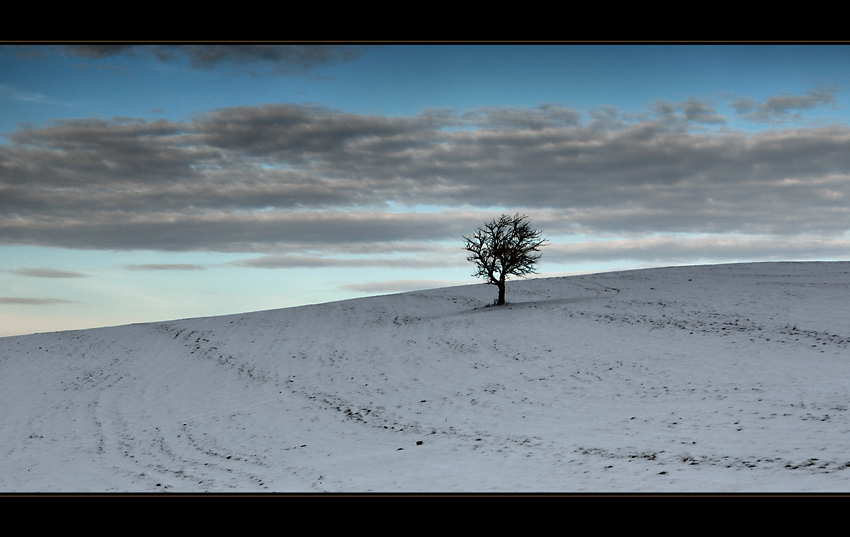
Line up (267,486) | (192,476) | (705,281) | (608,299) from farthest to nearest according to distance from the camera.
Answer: (705,281)
(608,299)
(192,476)
(267,486)

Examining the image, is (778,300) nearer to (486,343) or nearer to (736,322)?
(736,322)

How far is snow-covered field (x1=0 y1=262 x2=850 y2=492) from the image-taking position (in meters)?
14.4

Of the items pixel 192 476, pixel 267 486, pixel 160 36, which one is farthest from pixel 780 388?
pixel 160 36

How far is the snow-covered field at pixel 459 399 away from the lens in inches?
567

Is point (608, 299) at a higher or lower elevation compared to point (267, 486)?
higher

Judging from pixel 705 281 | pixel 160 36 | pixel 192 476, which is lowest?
pixel 192 476

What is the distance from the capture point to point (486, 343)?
102 ft

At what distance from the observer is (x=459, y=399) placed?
22.8m
